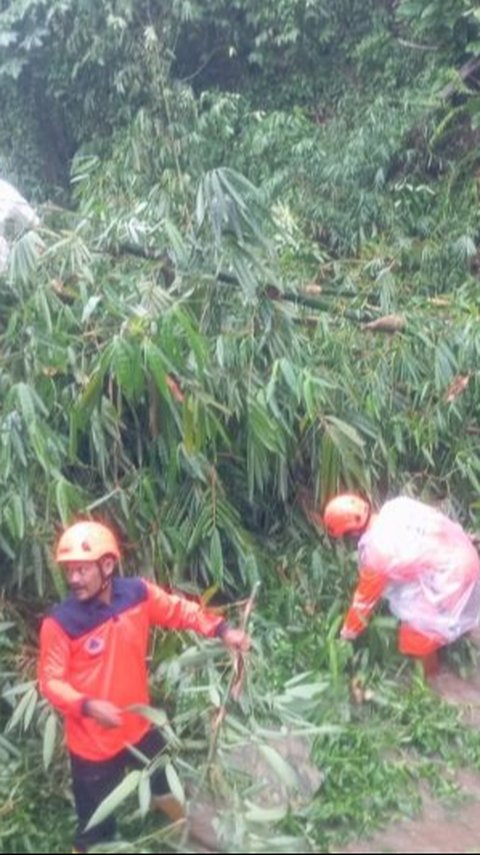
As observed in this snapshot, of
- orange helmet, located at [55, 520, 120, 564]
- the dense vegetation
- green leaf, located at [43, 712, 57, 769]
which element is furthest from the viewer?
the dense vegetation

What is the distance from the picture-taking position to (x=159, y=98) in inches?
468

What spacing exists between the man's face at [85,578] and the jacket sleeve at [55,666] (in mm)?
138

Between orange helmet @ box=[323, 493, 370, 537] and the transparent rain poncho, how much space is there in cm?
9

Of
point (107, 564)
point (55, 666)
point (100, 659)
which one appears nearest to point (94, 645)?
point (100, 659)

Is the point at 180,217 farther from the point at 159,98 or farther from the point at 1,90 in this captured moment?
the point at 1,90

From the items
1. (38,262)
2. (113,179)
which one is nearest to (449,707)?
(38,262)

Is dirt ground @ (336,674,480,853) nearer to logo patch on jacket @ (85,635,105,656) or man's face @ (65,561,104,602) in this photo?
logo patch on jacket @ (85,635,105,656)

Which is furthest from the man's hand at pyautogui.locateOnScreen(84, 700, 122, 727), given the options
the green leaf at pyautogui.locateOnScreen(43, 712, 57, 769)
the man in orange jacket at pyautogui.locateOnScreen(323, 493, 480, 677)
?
the man in orange jacket at pyautogui.locateOnScreen(323, 493, 480, 677)

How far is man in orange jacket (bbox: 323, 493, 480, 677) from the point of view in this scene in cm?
620

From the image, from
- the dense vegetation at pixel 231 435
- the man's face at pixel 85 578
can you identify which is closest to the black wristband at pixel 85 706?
the man's face at pixel 85 578

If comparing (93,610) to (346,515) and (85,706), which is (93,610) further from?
(346,515)

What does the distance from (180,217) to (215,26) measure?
589cm

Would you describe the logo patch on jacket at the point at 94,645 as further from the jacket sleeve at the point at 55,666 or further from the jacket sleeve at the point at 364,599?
the jacket sleeve at the point at 364,599

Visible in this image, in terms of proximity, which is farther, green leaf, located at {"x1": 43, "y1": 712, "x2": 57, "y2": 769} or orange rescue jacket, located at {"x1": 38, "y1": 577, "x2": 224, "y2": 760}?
green leaf, located at {"x1": 43, "y1": 712, "x2": 57, "y2": 769}
